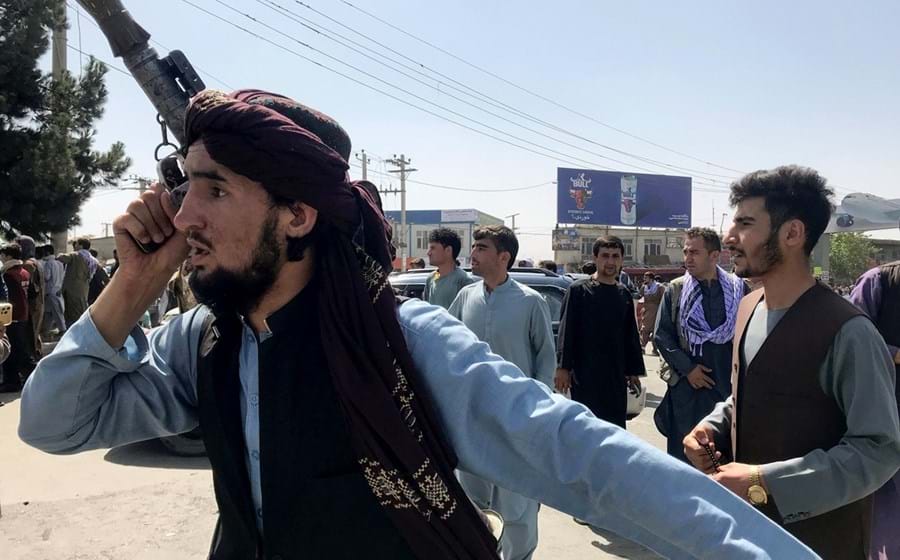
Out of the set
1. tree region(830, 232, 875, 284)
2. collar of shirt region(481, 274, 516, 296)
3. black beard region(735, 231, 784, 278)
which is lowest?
tree region(830, 232, 875, 284)

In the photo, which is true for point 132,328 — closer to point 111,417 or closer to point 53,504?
point 111,417

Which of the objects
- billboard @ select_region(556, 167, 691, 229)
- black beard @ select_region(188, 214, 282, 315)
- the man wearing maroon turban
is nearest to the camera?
the man wearing maroon turban

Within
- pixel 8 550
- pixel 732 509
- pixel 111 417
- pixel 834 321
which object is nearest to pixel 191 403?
pixel 111 417

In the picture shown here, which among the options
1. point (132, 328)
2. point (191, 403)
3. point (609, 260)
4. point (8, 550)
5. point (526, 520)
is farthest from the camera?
point (609, 260)

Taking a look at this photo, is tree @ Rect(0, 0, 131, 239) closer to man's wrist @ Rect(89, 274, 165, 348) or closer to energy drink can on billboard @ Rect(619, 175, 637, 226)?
man's wrist @ Rect(89, 274, 165, 348)

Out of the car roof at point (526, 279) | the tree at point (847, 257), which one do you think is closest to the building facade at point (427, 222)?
the tree at point (847, 257)

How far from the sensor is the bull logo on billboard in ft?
137

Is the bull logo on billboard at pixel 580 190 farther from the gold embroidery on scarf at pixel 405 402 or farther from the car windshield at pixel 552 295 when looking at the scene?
the gold embroidery on scarf at pixel 405 402

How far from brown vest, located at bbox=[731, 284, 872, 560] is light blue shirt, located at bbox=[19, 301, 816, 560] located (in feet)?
4.03

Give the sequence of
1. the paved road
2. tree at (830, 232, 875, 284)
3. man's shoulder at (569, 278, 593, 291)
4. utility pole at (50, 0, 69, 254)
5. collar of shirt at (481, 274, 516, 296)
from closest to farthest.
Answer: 1. the paved road
2. collar of shirt at (481, 274, 516, 296)
3. man's shoulder at (569, 278, 593, 291)
4. utility pole at (50, 0, 69, 254)
5. tree at (830, 232, 875, 284)

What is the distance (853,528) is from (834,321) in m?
0.69

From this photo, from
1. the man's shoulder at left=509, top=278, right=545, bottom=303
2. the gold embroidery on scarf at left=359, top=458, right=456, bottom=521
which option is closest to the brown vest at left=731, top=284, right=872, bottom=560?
the gold embroidery on scarf at left=359, top=458, right=456, bottom=521

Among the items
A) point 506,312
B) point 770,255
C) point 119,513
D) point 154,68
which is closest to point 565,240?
point 506,312

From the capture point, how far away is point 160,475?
542 cm
